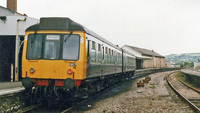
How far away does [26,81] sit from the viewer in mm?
7797

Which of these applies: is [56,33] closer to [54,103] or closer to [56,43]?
[56,43]

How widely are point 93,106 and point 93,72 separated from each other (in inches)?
57.8

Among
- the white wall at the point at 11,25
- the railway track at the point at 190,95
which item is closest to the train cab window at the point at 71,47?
the railway track at the point at 190,95

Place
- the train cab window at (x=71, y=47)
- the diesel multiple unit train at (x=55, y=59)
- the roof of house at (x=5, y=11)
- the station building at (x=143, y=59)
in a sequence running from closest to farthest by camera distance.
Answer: the diesel multiple unit train at (x=55, y=59), the train cab window at (x=71, y=47), the roof of house at (x=5, y=11), the station building at (x=143, y=59)

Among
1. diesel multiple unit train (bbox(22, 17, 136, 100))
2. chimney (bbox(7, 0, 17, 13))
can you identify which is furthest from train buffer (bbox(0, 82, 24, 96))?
chimney (bbox(7, 0, 17, 13))

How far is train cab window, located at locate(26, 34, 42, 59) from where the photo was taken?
8133 millimetres

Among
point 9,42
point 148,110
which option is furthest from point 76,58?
point 9,42

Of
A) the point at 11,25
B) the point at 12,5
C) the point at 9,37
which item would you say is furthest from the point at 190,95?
the point at 12,5

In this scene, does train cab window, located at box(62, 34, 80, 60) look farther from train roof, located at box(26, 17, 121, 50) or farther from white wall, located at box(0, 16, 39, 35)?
white wall, located at box(0, 16, 39, 35)

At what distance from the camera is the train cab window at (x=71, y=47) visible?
7.94 m

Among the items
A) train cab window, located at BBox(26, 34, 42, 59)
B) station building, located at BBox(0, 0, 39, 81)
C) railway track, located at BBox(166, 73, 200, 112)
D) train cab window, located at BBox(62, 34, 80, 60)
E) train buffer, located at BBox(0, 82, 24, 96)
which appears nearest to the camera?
train buffer, located at BBox(0, 82, 24, 96)

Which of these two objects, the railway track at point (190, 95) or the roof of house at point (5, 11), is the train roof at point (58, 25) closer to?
the railway track at point (190, 95)

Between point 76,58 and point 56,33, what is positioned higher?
point 56,33

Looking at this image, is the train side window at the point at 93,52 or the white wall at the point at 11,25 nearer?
the train side window at the point at 93,52
